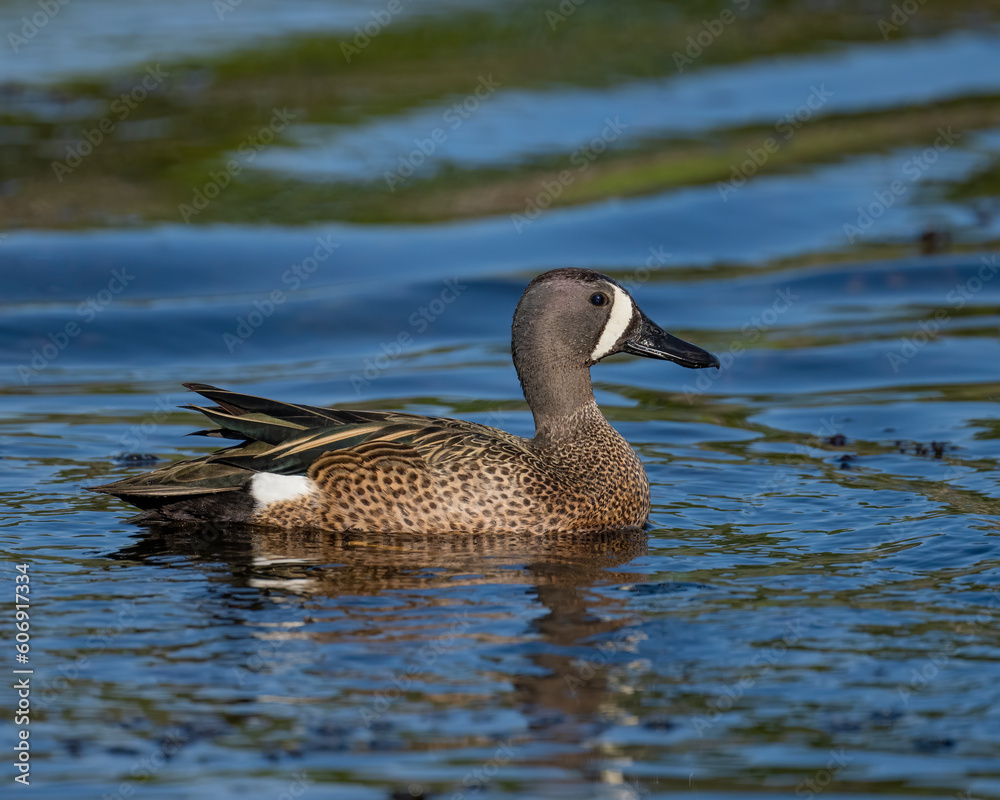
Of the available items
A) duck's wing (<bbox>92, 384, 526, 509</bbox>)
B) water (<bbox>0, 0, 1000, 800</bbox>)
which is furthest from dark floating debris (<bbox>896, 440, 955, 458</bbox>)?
duck's wing (<bbox>92, 384, 526, 509</bbox>)

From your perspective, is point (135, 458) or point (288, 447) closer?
point (288, 447)

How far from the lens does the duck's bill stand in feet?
28.5

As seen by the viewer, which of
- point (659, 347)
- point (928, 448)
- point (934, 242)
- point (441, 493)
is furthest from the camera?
point (934, 242)

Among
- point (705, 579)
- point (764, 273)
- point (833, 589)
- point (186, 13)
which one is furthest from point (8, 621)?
point (186, 13)

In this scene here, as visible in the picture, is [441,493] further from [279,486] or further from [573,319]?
[573,319]

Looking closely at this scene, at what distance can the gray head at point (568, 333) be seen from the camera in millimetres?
8523

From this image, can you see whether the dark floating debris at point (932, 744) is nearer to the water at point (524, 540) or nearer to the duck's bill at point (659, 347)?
the water at point (524, 540)

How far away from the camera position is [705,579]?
23.0ft

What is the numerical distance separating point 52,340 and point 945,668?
9.12 meters

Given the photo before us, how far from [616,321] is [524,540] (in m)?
1.47

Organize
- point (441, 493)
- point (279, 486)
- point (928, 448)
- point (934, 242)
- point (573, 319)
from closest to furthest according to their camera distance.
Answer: point (441, 493) < point (279, 486) < point (573, 319) < point (928, 448) < point (934, 242)

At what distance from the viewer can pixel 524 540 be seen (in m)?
7.87

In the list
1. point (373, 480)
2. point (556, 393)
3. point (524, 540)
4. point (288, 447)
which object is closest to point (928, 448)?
point (556, 393)

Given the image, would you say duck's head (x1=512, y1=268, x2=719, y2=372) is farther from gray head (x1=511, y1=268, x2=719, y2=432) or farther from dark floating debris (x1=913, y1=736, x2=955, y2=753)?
dark floating debris (x1=913, y1=736, x2=955, y2=753)
